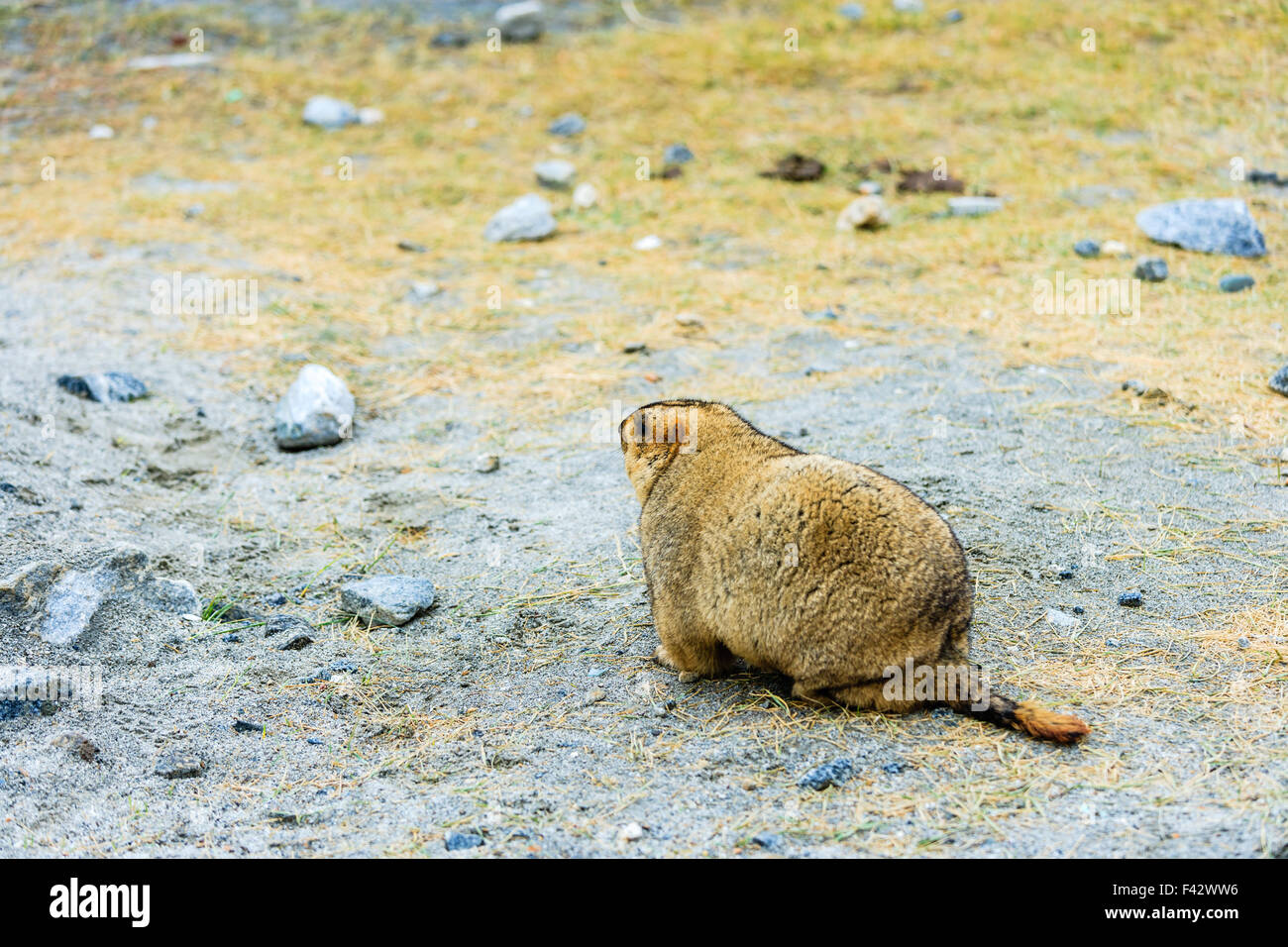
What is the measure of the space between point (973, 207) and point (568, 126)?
433 cm

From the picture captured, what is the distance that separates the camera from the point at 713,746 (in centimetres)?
379

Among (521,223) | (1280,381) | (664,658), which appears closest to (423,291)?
(521,223)

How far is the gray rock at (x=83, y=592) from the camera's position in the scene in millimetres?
4453

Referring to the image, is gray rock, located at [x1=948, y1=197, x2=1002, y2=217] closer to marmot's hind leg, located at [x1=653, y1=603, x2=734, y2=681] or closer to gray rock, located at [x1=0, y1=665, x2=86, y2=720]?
marmot's hind leg, located at [x1=653, y1=603, x2=734, y2=681]

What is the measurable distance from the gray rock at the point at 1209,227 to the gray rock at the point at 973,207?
1.22 m

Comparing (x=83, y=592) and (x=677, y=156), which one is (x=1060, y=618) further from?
(x=677, y=156)

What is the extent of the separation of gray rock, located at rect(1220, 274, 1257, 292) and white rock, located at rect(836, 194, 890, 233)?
2690 mm

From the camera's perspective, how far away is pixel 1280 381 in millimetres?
6250

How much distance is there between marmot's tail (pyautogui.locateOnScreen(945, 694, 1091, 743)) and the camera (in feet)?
11.6

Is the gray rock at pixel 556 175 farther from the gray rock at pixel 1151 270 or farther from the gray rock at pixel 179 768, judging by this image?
the gray rock at pixel 179 768

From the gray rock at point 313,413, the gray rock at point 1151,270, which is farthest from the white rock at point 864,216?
the gray rock at point 313,413

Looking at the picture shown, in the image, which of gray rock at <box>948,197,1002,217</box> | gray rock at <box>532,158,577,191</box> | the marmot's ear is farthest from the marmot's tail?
gray rock at <box>532,158,577,191</box>

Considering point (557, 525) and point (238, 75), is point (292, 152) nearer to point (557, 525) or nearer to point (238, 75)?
point (238, 75)

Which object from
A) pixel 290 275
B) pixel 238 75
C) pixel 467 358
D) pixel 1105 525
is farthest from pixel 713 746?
pixel 238 75
